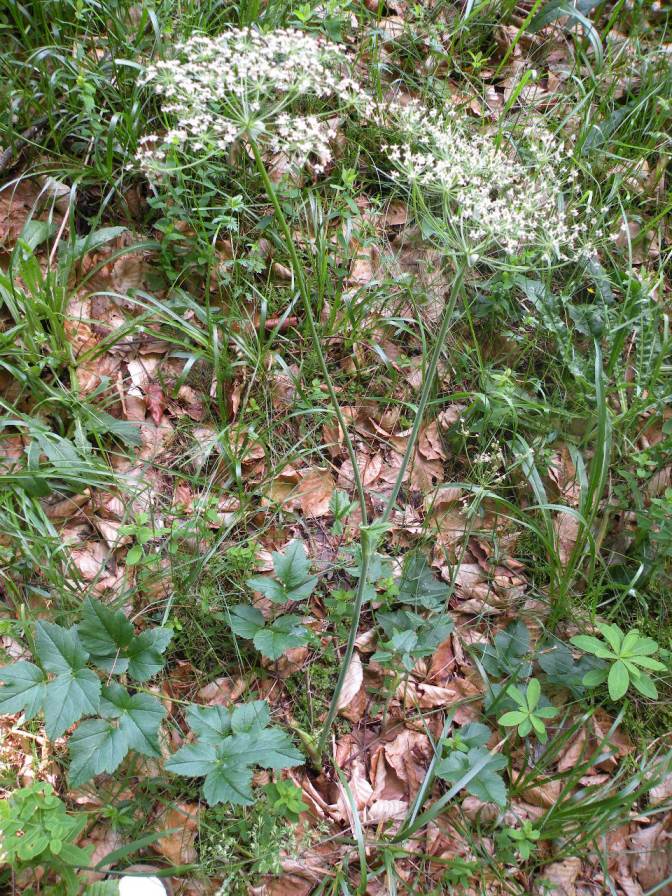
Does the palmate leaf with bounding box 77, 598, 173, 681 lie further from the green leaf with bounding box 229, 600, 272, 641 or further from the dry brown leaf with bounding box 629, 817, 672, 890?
the dry brown leaf with bounding box 629, 817, 672, 890

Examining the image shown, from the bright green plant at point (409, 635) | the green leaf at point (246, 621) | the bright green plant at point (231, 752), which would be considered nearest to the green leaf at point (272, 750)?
the bright green plant at point (231, 752)

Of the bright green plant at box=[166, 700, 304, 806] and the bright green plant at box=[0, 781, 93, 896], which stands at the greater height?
the bright green plant at box=[166, 700, 304, 806]

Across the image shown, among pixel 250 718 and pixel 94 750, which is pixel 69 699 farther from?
pixel 250 718

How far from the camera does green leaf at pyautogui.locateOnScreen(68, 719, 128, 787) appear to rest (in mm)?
1660

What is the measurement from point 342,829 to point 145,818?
0.60 metres

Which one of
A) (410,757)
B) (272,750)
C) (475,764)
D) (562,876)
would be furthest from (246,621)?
(562,876)

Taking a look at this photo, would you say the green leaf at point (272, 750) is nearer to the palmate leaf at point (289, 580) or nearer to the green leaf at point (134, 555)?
the palmate leaf at point (289, 580)

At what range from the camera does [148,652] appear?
6.12 ft

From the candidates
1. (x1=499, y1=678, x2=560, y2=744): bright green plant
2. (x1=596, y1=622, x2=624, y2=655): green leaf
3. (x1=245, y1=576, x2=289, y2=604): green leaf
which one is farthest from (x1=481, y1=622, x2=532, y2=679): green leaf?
(x1=245, y1=576, x2=289, y2=604): green leaf

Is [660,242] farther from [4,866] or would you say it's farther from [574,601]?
[4,866]

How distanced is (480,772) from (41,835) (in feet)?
4.09

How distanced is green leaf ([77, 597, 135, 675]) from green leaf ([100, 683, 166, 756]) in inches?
3.9

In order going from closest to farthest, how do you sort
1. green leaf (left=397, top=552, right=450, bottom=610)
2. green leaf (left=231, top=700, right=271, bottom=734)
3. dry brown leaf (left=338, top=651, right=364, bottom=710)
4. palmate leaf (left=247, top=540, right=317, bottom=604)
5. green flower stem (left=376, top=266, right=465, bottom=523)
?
green flower stem (left=376, top=266, right=465, bottom=523), green leaf (left=231, top=700, right=271, bottom=734), palmate leaf (left=247, top=540, right=317, bottom=604), dry brown leaf (left=338, top=651, right=364, bottom=710), green leaf (left=397, top=552, right=450, bottom=610)

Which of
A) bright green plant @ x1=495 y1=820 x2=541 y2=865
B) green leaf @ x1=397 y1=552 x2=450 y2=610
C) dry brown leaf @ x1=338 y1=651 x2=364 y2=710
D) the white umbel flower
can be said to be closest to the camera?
the white umbel flower
